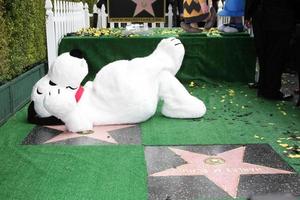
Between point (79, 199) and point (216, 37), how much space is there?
4.20m

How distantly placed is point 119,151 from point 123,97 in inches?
32.3

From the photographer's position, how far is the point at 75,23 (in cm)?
759

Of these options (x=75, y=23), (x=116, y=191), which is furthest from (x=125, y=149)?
(x=75, y=23)

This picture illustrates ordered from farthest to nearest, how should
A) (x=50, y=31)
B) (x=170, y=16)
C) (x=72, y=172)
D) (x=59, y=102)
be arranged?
1. (x=170, y=16)
2. (x=50, y=31)
3. (x=59, y=102)
4. (x=72, y=172)

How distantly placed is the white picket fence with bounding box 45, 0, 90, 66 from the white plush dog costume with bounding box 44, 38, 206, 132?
5.41 feet

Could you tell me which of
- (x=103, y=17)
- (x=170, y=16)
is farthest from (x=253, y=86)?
(x=103, y=17)

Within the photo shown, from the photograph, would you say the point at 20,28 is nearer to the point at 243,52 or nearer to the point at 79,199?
the point at 243,52

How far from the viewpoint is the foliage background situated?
5.10m

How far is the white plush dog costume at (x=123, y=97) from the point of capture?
13.9ft

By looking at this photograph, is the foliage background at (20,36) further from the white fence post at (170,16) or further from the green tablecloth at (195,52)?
the white fence post at (170,16)

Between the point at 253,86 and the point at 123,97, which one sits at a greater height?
the point at 123,97

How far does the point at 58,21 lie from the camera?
637 centimetres

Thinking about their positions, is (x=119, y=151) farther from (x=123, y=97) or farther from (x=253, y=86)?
(x=253, y=86)

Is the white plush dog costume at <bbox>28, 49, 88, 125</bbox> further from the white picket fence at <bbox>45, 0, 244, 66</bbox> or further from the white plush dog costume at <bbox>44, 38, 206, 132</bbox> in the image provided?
the white picket fence at <bbox>45, 0, 244, 66</bbox>
